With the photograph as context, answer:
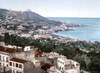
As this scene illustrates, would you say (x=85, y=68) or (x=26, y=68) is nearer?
(x=26, y=68)

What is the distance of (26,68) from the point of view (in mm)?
11875

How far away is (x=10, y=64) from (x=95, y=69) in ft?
29.1

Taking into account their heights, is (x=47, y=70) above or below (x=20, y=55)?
below

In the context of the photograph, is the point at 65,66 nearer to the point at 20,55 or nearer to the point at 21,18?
the point at 20,55

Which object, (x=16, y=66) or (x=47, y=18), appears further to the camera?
(x=47, y=18)

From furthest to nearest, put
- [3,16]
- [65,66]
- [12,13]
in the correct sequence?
[12,13] → [3,16] → [65,66]

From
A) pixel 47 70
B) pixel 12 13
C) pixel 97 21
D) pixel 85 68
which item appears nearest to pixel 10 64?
pixel 47 70

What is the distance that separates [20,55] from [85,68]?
713 centimetres

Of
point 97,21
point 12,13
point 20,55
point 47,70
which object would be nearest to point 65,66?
point 47,70

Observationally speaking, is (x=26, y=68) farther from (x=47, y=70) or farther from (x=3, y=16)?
(x=3, y=16)

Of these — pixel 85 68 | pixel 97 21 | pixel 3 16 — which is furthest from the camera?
pixel 97 21

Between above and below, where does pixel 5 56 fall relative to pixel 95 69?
above

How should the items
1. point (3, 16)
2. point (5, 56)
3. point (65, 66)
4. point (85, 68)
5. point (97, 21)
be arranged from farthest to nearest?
point (97, 21), point (3, 16), point (85, 68), point (65, 66), point (5, 56)

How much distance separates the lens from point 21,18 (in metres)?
92.6
